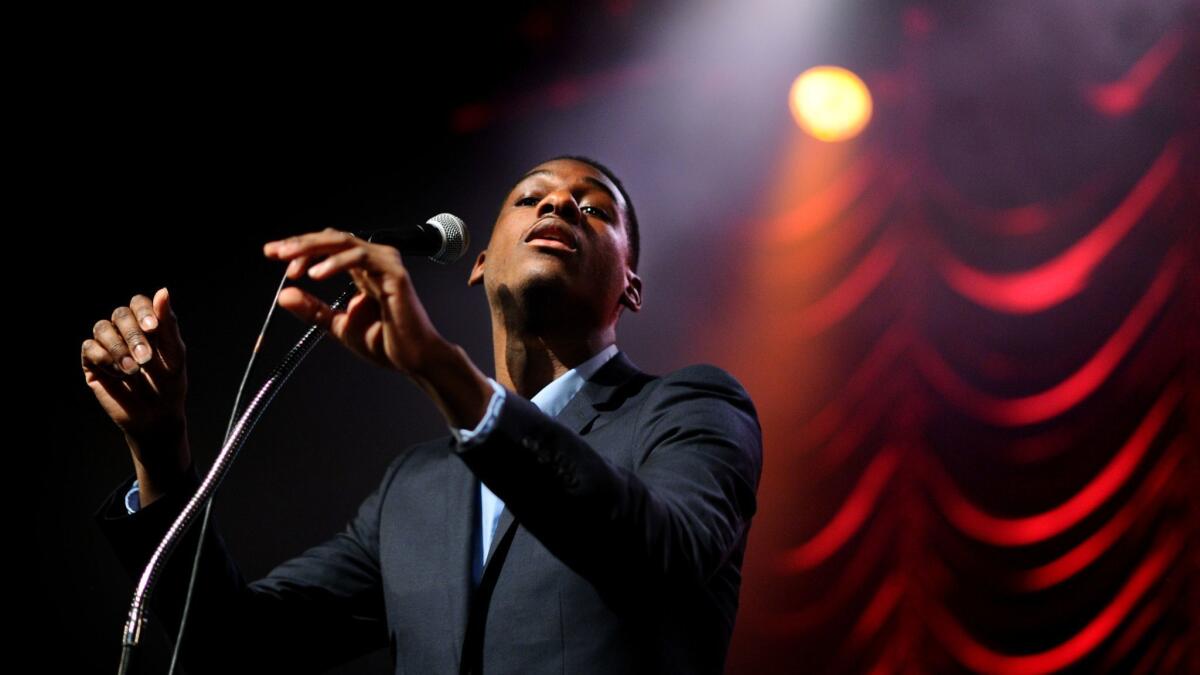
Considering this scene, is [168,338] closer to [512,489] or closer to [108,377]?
[108,377]

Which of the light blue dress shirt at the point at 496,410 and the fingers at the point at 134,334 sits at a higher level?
the fingers at the point at 134,334

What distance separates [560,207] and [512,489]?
91 cm

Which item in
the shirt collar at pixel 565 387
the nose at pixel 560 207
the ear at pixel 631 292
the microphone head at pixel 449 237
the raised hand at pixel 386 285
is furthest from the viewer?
the ear at pixel 631 292

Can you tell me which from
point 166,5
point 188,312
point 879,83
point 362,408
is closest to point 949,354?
point 879,83

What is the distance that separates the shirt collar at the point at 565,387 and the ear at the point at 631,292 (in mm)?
234

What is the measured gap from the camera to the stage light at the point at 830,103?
3.44m

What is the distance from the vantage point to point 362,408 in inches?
103

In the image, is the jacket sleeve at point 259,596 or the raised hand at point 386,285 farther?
the jacket sleeve at point 259,596

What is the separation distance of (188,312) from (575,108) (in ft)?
4.27

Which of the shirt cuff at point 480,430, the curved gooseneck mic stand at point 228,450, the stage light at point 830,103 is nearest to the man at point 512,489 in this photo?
the shirt cuff at point 480,430

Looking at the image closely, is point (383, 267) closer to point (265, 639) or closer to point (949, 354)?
point (265, 639)

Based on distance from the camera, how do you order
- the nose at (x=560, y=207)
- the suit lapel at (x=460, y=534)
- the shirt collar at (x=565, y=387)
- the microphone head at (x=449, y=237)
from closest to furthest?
1. the suit lapel at (x=460, y=534)
2. the microphone head at (x=449, y=237)
3. the shirt collar at (x=565, y=387)
4. the nose at (x=560, y=207)

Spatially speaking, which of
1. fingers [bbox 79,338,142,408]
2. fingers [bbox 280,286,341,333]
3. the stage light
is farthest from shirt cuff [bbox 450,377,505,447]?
the stage light

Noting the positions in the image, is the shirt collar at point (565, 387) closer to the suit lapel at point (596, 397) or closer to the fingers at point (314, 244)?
the suit lapel at point (596, 397)
